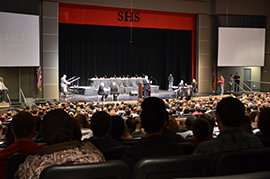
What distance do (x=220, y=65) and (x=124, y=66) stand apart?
6.69 metres

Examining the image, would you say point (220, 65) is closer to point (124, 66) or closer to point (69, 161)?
point (124, 66)

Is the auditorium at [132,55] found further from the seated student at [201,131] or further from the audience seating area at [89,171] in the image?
the audience seating area at [89,171]

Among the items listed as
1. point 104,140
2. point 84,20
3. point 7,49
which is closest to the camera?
point 104,140

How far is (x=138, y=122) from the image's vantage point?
509cm

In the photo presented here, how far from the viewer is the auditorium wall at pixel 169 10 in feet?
46.5

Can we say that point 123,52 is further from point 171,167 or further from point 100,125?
point 171,167

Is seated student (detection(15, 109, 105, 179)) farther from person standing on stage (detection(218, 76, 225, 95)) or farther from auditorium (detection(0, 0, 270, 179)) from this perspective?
person standing on stage (detection(218, 76, 225, 95))

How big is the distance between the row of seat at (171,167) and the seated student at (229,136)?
0.34 metres

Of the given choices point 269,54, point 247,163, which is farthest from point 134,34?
point 247,163

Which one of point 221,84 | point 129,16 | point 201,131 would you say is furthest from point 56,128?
point 221,84

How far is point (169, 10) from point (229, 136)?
52.3 ft

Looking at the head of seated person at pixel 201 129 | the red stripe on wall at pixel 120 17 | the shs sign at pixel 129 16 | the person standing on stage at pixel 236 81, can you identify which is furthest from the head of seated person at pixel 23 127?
the person standing on stage at pixel 236 81

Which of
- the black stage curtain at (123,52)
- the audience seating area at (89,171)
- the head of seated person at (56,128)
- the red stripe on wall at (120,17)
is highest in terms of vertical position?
the red stripe on wall at (120,17)

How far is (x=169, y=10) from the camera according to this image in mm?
17172
